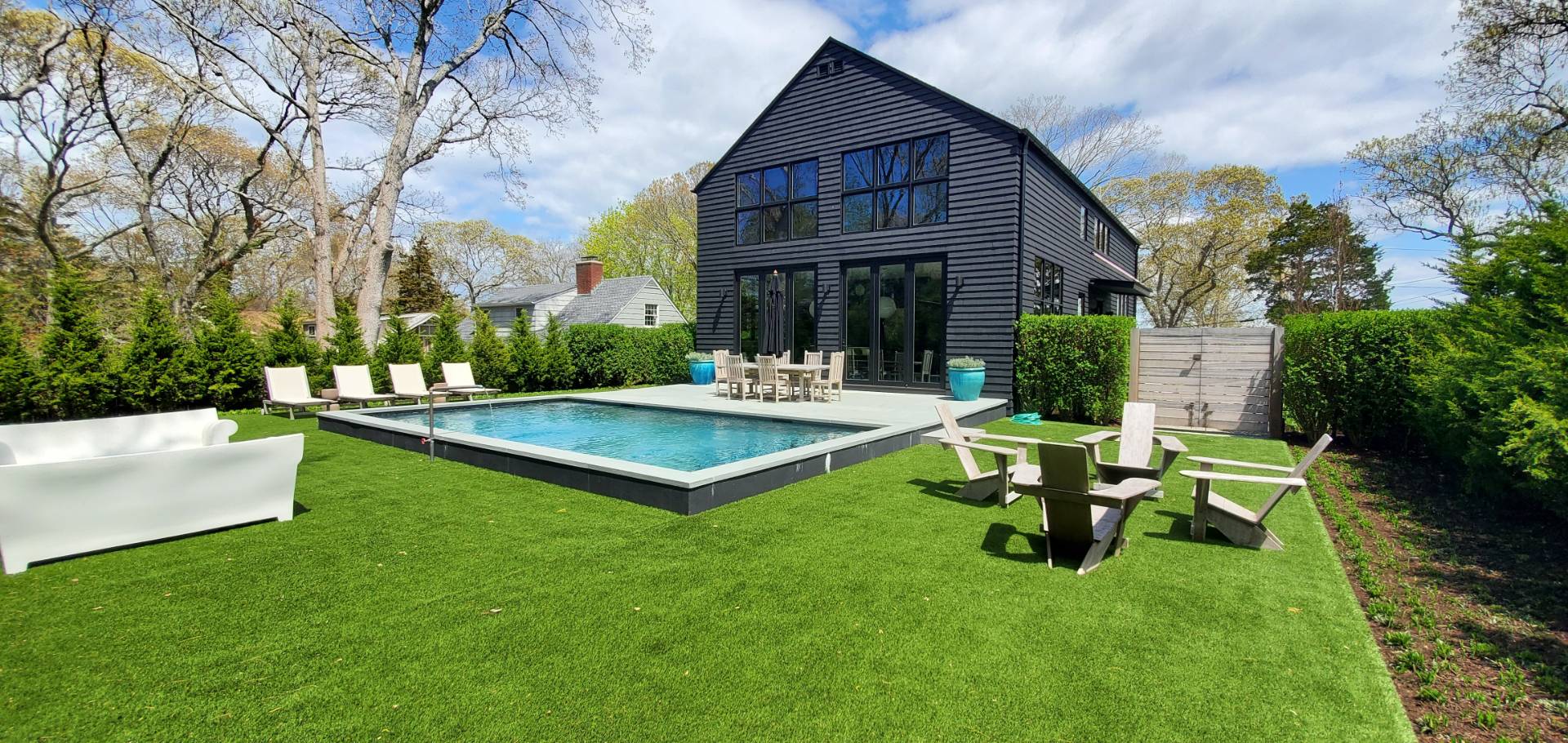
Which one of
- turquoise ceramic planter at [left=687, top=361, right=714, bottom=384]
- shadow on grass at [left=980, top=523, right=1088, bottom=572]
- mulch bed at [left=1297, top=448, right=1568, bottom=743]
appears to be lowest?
mulch bed at [left=1297, top=448, right=1568, bottom=743]

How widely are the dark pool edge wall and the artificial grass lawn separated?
0.35 metres

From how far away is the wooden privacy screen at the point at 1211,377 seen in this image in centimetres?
962

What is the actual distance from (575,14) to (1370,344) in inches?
742

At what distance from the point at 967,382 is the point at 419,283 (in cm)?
3626

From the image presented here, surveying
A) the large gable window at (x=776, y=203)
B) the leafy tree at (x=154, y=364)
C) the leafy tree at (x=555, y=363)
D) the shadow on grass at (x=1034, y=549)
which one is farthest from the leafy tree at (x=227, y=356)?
the shadow on grass at (x=1034, y=549)

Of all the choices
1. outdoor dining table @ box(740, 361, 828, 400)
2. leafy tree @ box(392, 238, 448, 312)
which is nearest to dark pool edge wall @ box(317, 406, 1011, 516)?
outdoor dining table @ box(740, 361, 828, 400)

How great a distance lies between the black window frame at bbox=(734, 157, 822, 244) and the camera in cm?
1433

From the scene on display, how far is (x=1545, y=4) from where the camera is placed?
15602 mm

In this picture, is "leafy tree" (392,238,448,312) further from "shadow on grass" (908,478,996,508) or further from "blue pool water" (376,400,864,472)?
"shadow on grass" (908,478,996,508)

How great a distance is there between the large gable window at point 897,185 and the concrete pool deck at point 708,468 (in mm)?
3962

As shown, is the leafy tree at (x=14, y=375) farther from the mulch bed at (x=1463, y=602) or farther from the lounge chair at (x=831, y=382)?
the mulch bed at (x=1463, y=602)

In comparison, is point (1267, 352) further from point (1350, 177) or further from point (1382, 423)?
point (1350, 177)

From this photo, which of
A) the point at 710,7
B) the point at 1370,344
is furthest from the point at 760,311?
the point at 1370,344

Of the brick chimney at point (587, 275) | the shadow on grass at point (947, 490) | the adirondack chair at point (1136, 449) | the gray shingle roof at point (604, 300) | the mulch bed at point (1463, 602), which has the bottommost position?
the mulch bed at point (1463, 602)
